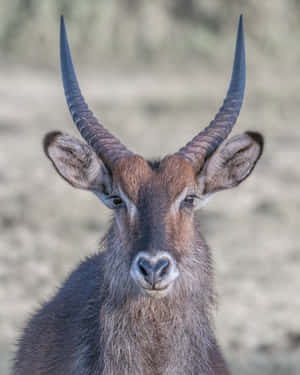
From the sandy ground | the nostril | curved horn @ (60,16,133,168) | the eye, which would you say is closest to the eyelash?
the eye

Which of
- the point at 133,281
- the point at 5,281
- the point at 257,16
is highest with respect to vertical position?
the point at 257,16

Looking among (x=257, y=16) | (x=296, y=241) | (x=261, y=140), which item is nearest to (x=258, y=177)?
(x=296, y=241)

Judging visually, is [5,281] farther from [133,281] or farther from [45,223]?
[133,281]

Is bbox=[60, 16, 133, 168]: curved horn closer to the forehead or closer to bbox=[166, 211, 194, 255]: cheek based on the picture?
the forehead

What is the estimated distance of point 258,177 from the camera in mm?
19672

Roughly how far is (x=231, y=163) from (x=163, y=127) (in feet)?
62.4

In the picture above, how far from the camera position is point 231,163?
6.52 metres

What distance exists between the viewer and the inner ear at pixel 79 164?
6.32m

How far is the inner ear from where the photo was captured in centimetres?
632

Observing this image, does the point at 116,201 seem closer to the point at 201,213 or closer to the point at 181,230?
the point at 181,230

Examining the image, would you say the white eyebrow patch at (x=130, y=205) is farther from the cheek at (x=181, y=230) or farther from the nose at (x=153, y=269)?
the nose at (x=153, y=269)

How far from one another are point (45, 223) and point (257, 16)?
70.1 feet

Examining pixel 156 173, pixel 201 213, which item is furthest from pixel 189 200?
pixel 201 213

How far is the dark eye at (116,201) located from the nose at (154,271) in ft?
2.42
